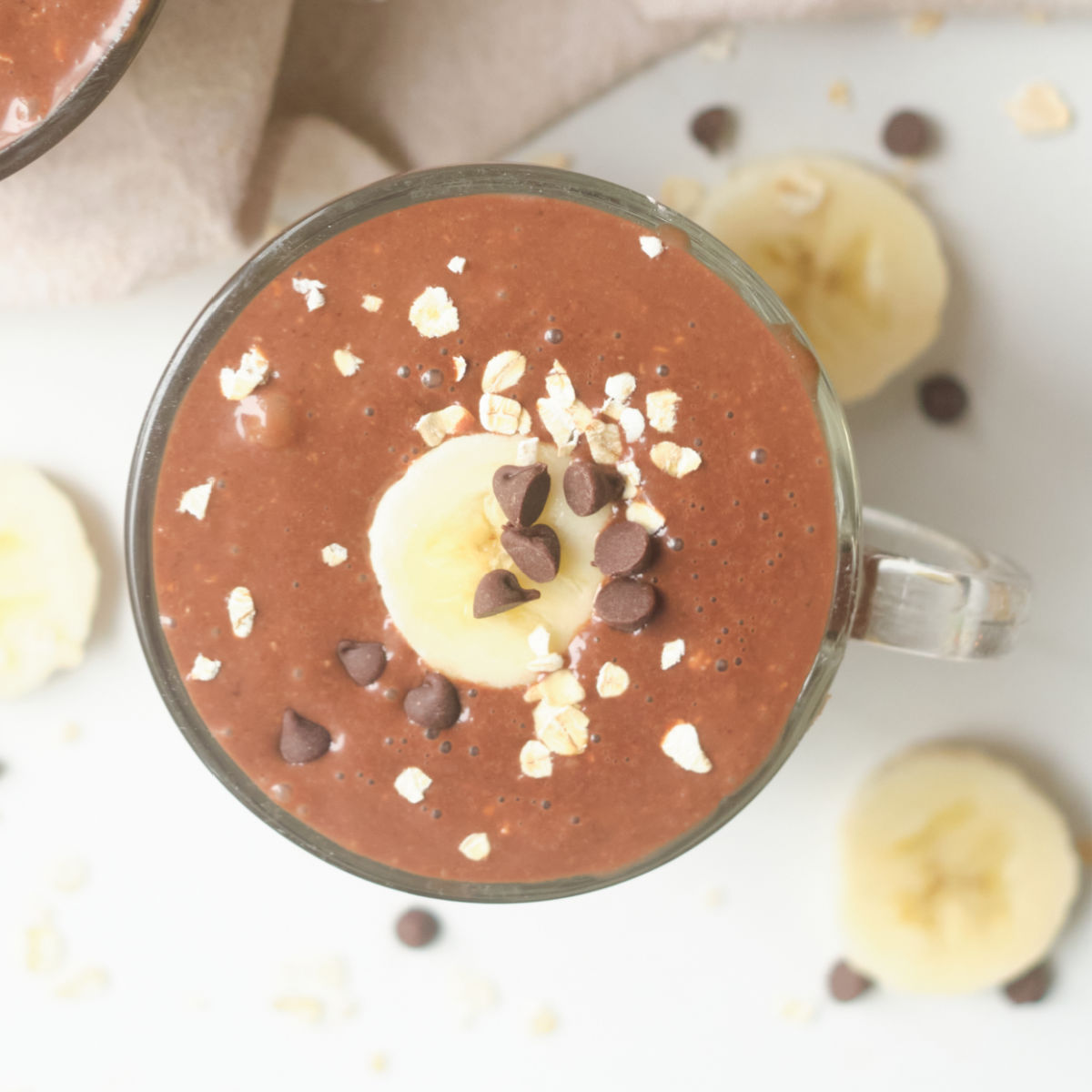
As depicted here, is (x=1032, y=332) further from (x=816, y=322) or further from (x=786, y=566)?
(x=786, y=566)

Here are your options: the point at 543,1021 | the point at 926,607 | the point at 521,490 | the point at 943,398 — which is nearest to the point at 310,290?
the point at 521,490

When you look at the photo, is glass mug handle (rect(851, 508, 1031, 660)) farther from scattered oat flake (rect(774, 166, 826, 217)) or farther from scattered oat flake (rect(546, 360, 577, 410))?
scattered oat flake (rect(774, 166, 826, 217))

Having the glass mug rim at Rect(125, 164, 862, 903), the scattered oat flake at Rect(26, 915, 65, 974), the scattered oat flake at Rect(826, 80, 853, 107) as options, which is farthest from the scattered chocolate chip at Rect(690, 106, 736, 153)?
the scattered oat flake at Rect(26, 915, 65, 974)

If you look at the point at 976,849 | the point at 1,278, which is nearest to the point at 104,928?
the point at 1,278

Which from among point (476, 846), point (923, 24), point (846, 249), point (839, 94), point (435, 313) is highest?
point (923, 24)

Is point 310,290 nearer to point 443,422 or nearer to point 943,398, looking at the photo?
point 443,422
